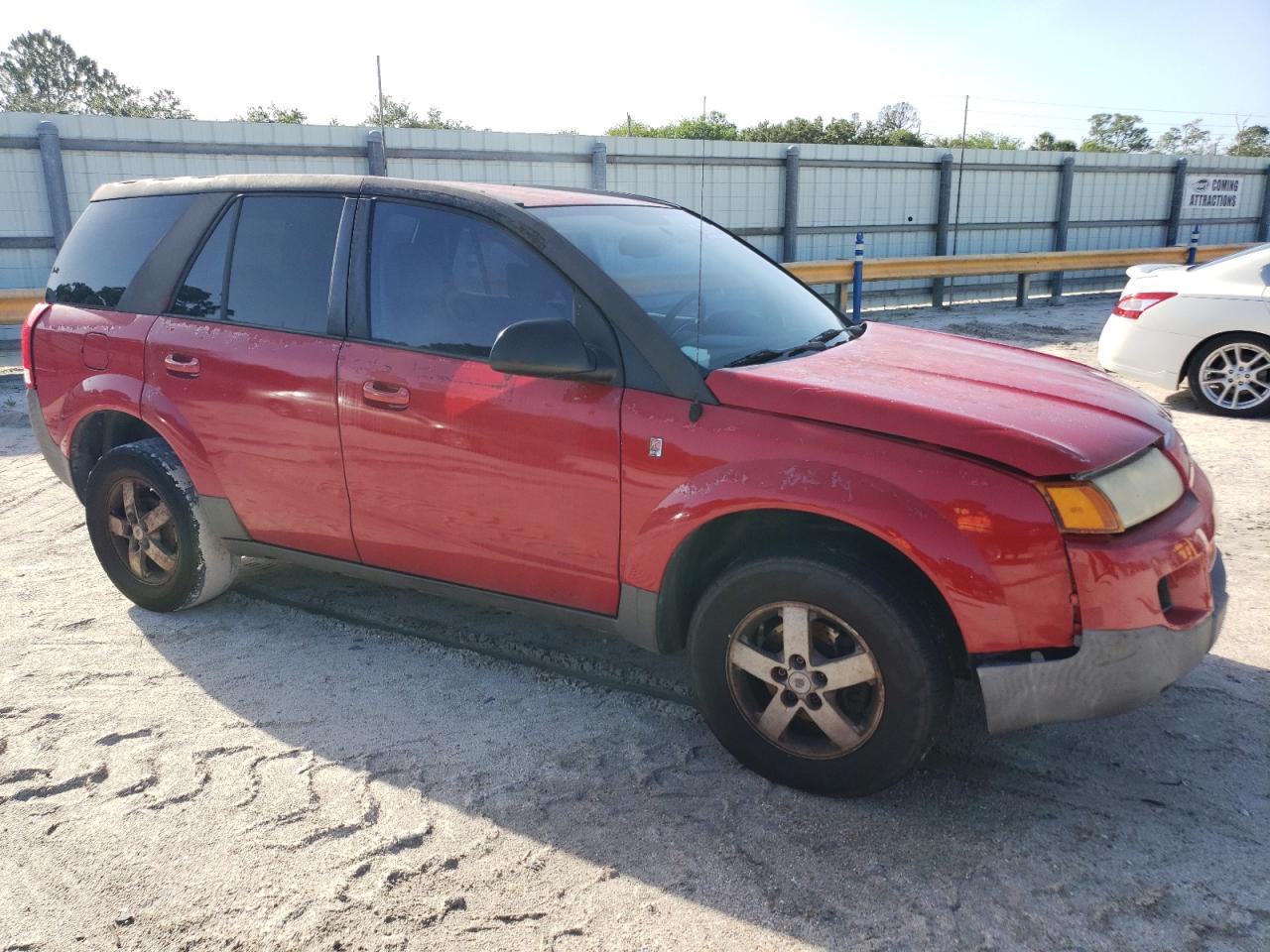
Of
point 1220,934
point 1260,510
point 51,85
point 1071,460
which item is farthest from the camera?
point 51,85

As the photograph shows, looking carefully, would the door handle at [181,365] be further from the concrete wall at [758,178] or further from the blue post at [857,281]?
the blue post at [857,281]

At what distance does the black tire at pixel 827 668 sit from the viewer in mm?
2707

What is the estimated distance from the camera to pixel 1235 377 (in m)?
7.94

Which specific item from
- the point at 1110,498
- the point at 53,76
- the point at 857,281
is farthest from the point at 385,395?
the point at 53,76

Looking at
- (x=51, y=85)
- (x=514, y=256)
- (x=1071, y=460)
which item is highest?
(x=51, y=85)

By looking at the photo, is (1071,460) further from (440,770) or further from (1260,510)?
(1260,510)

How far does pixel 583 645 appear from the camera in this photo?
161 inches

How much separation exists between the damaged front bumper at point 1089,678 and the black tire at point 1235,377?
6.26 m

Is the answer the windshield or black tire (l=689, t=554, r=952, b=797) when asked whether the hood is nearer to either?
the windshield

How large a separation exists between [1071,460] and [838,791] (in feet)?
3.77

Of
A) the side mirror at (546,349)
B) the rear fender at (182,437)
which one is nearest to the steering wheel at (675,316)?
the side mirror at (546,349)

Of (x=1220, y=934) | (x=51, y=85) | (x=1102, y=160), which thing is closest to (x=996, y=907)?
(x=1220, y=934)

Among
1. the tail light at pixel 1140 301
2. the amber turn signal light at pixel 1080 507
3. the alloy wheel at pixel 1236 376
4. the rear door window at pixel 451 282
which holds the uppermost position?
the rear door window at pixel 451 282

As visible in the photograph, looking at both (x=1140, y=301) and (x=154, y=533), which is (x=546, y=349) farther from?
(x=1140, y=301)
